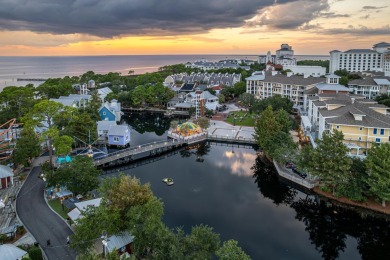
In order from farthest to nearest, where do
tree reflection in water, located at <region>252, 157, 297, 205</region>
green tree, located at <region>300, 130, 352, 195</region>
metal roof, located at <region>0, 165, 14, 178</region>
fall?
1. tree reflection in water, located at <region>252, 157, 297, 205</region>
2. metal roof, located at <region>0, 165, 14, 178</region>
3. green tree, located at <region>300, 130, 352, 195</region>

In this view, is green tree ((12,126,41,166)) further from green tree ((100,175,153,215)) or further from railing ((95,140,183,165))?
green tree ((100,175,153,215))

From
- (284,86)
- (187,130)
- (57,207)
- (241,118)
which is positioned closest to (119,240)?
(57,207)

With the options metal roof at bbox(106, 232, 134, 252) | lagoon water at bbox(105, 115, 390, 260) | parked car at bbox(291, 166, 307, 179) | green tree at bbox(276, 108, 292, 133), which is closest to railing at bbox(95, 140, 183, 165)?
lagoon water at bbox(105, 115, 390, 260)

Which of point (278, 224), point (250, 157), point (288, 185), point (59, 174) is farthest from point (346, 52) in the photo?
point (59, 174)

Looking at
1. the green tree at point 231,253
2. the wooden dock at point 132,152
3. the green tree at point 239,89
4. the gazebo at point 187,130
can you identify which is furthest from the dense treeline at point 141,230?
the green tree at point 239,89

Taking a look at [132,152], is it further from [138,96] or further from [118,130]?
[138,96]

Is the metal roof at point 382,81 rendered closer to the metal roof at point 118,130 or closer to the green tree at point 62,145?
the metal roof at point 118,130
